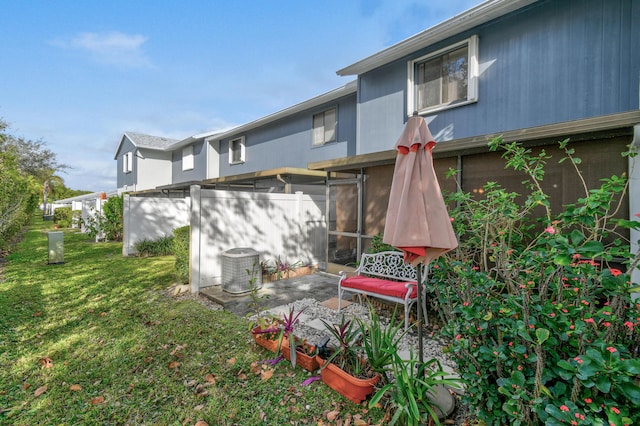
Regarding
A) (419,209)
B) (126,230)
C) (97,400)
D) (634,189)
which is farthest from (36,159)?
(634,189)

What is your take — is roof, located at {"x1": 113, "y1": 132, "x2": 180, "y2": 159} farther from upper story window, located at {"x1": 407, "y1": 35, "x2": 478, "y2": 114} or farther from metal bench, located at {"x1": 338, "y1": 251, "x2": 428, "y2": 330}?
metal bench, located at {"x1": 338, "y1": 251, "x2": 428, "y2": 330}

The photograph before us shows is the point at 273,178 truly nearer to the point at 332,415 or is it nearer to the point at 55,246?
the point at 55,246

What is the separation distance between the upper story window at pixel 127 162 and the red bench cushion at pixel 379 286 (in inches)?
861

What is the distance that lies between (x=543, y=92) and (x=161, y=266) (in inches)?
409

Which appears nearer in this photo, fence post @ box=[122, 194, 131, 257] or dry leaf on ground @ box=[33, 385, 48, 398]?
dry leaf on ground @ box=[33, 385, 48, 398]

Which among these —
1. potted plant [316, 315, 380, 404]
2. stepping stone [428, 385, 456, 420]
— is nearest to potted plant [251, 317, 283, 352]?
potted plant [316, 315, 380, 404]

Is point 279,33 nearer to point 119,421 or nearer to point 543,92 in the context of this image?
point 543,92

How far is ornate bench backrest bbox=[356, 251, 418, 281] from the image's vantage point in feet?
17.4

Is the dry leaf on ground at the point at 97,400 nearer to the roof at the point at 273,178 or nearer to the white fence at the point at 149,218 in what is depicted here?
the roof at the point at 273,178

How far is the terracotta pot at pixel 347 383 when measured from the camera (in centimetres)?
280

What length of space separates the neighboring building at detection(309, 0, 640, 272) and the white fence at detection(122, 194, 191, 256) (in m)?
7.49

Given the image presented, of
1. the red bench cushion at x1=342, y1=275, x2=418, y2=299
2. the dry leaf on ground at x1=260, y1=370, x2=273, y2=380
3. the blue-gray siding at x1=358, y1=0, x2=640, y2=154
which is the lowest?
the dry leaf on ground at x1=260, y1=370, x2=273, y2=380

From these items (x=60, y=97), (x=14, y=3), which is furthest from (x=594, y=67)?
(x=60, y=97)

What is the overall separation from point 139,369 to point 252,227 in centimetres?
443
